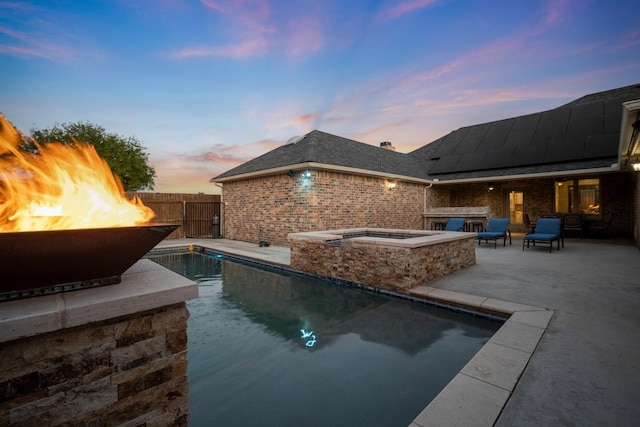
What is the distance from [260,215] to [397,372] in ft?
29.3

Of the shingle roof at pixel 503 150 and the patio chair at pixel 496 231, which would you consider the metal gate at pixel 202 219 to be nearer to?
the shingle roof at pixel 503 150

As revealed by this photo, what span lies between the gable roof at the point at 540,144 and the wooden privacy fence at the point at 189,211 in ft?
38.0

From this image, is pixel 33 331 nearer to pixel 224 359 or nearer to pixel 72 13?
pixel 224 359

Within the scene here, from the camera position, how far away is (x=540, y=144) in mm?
13125

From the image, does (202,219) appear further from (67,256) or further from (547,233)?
(547,233)

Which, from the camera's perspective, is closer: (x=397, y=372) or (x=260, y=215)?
(x=397, y=372)

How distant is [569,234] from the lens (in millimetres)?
12391

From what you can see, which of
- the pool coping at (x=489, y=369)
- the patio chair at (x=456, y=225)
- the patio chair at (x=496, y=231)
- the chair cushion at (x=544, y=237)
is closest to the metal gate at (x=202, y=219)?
the patio chair at (x=456, y=225)

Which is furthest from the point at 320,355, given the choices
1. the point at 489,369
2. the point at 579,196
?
the point at 579,196

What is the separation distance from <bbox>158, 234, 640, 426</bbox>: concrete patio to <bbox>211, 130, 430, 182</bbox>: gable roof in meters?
3.95

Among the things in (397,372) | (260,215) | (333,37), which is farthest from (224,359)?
(333,37)

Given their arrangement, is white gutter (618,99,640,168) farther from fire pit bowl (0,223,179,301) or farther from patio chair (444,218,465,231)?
fire pit bowl (0,223,179,301)

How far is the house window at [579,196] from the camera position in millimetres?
12195

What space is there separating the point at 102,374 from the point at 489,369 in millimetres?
2783
